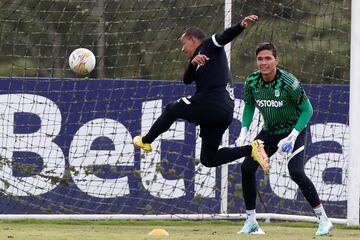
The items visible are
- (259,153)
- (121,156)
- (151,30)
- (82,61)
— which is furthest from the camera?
(151,30)

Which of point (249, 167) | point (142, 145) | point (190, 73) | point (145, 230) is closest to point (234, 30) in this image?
point (190, 73)

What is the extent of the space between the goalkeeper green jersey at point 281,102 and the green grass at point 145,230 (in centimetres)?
123

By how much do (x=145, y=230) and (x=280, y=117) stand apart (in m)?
2.37

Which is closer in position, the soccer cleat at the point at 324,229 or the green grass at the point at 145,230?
the green grass at the point at 145,230

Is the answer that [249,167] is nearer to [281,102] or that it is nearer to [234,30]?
[281,102]

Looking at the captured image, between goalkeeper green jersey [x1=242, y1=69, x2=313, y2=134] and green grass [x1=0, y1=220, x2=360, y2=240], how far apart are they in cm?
123

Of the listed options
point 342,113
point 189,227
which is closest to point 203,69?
point 189,227

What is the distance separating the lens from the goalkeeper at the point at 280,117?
12047 mm

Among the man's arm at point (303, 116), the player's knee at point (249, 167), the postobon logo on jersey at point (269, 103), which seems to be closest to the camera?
the man's arm at point (303, 116)

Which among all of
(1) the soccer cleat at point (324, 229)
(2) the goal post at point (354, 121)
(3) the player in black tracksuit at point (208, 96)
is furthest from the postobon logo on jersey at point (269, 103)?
(2) the goal post at point (354, 121)

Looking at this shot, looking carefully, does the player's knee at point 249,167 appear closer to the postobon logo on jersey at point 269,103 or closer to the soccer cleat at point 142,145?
the postobon logo on jersey at point 269,103

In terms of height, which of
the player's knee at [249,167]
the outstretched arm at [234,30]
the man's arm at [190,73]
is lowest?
the player's knee at [249,167]

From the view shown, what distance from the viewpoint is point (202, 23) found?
1523 centimetres

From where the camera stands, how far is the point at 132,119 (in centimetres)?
1509
